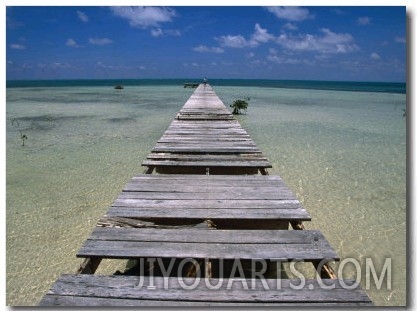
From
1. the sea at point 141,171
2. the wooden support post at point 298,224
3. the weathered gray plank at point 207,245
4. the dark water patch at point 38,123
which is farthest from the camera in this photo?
the dark water patch at point 38,123

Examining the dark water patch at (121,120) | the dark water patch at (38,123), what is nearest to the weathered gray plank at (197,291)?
the dark water patch at (38,123)

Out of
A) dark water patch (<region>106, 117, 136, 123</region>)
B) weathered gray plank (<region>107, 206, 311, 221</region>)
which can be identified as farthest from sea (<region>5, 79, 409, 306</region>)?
dark water patch (<region>106, 117, 136, 123</region>)

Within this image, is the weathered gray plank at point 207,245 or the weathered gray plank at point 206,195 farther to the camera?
the weathered gray plank at point 206,195

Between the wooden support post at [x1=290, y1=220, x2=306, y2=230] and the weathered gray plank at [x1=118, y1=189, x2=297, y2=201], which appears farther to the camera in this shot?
the weathered gray plank at [x1=118, y1=189, x2=297, y2=201]

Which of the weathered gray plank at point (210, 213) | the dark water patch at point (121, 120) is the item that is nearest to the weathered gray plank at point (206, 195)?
the weathered gray plank at point (210, 213)

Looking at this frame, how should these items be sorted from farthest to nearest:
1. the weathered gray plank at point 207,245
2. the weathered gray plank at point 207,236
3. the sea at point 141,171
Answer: the sea at point 141,171 < the weathered gray plank at point 207,236 < the weathered gray plank at point 207,245

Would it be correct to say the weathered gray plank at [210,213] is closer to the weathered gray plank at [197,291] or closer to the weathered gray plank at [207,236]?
the weathered gray plank at [207,236]

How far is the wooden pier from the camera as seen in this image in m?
2.05

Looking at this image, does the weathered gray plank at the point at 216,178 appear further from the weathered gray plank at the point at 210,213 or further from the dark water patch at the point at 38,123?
the dark water patch at the point at 38,123

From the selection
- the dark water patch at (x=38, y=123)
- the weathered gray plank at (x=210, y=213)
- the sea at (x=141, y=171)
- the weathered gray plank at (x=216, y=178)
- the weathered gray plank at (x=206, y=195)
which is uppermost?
the dark water patch at (x=38, y=123)

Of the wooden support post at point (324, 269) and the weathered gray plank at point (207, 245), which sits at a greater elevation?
the weathered gray plank at point (207, 245)

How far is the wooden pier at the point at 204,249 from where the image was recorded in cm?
205

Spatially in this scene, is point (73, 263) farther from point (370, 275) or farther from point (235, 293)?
point (370, 275)

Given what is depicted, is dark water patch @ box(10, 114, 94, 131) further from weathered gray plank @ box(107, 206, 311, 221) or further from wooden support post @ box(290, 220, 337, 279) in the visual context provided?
wooden support post @ box(290, 220, 337, 279)
